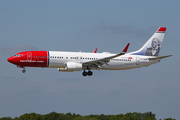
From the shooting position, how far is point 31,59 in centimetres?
6412

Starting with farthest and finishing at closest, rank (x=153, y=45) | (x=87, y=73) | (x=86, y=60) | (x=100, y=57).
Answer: (x=153, y=45) < (x=87, y=73) < (x=100, y=57) < (x=86, y=60)

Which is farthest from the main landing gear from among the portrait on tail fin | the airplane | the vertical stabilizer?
the portrait on tail fin

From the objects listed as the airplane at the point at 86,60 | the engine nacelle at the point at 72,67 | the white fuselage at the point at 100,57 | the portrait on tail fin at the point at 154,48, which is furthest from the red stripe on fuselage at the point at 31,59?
the portrait on tail fin at the point at 154,48

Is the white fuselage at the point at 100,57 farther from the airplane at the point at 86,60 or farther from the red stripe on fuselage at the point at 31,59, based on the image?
the red stripe on fuselage at the point at 31,59

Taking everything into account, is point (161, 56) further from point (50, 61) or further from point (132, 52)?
point (50, 61)

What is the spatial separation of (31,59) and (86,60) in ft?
34.2

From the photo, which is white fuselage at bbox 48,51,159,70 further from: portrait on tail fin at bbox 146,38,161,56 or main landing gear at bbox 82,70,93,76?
main landing gear at bbox 82,70,93,76

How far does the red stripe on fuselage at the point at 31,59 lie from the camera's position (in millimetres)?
64188

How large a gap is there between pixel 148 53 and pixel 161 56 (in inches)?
163

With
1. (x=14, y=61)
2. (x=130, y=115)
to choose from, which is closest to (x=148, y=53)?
(x=14, y=61)

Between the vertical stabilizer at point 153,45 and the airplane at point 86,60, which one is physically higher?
the vertical stabilizer at point 153,45

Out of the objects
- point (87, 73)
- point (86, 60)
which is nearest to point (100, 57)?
point (86, 60)

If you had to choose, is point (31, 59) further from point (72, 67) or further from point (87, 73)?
point (87, 73)

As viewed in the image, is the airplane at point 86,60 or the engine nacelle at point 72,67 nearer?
the airplane at point 86,60
